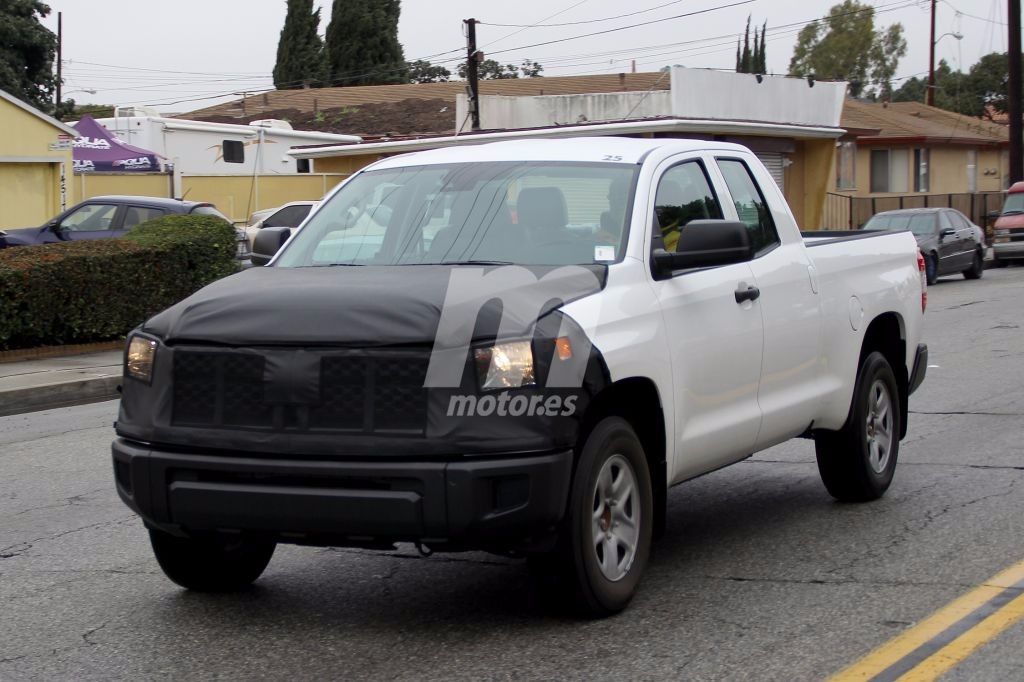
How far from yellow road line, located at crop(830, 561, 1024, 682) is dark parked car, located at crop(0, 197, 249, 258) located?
1843cm

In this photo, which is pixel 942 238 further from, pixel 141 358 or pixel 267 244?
pixel 141 358

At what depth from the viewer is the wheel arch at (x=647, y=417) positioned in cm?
552

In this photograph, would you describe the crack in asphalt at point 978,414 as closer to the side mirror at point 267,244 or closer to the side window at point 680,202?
the side window at point 680,202

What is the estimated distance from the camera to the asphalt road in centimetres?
507

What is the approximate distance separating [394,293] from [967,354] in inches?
465

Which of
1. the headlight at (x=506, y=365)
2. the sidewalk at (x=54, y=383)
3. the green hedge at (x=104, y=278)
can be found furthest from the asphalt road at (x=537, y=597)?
the green hedge at (x=104, y=278)

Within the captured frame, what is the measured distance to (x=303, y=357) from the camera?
5.06 meters

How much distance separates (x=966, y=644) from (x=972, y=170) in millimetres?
55014

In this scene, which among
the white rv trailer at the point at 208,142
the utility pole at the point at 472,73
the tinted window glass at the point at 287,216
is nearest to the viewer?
the tinted window glass at the point at 287,216

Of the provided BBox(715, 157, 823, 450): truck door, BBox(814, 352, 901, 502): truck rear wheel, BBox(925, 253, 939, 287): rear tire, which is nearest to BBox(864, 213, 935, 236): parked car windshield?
BBox(925, 253, 939, 287): rear tire

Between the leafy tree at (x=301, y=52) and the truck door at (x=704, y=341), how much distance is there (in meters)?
66.7

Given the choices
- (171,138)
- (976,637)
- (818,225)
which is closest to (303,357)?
(976,637)

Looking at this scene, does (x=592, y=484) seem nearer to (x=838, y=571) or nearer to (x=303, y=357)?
(x=303, y=357)

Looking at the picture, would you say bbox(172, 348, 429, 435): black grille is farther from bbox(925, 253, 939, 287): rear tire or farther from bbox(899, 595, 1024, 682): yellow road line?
bbox(925, 253, 939, 287): rear tire
